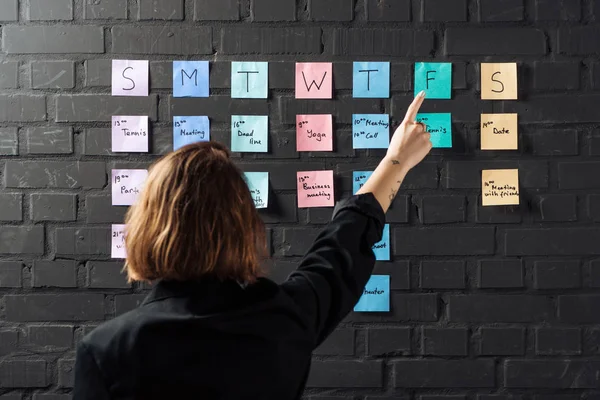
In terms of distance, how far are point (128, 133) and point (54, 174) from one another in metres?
0.26

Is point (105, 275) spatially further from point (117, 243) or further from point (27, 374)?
point (27, 374)

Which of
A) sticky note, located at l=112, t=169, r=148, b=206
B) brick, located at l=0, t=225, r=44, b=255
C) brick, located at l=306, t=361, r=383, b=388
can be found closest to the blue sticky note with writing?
brick, located at l=306, t=361, r=383, b=388

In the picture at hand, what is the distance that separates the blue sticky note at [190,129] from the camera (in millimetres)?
1723

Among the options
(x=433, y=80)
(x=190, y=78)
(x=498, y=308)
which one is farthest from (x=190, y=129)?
(x=498, y=308)

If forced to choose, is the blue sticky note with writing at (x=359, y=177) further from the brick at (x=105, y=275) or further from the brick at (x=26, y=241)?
the brick at (x=26, y=241)

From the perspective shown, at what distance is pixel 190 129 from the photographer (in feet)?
5.65

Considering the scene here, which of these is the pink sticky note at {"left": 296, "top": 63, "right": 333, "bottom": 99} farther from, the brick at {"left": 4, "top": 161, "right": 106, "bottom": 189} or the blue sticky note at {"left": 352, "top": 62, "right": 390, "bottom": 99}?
the brick at {"left": 4, "top": 161, "right": 106, "bottom": 189}

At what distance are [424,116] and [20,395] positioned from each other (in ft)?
4.90

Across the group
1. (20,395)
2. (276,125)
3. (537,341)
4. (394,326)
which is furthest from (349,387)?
(20,395)

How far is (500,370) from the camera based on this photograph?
172 centimetres

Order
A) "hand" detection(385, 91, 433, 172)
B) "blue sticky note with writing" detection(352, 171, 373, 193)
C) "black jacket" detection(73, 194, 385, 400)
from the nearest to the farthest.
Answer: "black jacket" detection(73, 194, 385, 400), "hand" detection(385, 91, 433, 172), "blue sticky note with writing" detection(352, 171, 373, 193)

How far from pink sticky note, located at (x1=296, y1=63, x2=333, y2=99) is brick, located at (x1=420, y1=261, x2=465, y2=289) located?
0.60m

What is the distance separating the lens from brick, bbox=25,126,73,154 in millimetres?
1731

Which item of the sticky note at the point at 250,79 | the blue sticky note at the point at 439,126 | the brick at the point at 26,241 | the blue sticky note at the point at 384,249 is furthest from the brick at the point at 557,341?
the brick at the point at 26,241
